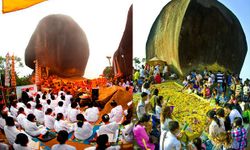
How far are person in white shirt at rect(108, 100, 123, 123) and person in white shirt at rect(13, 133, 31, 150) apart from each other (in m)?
1.33

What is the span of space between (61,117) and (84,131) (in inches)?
21.8

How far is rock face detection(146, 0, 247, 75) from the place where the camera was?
444cm

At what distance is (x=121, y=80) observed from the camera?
5695 mm

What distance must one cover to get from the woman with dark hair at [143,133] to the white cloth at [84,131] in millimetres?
1052

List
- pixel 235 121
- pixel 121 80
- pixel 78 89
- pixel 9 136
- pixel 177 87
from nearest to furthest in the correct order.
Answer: pixel 235 121 → pixel 177 87 → pixel 9 136 → pixel 121 80 → pixel 78 89

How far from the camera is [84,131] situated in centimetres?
563

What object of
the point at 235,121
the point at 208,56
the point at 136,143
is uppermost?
the point at 208,56

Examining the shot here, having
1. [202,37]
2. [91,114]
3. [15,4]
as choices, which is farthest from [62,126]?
[202,37]

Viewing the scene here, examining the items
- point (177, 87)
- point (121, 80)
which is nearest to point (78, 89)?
point (121, 80)

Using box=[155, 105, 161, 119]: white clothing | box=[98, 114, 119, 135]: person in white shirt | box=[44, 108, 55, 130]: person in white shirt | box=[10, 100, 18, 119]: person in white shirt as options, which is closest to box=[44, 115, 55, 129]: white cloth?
box=[44, 108, 55, 130]: person in white shirt

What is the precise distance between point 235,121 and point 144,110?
4.04ft

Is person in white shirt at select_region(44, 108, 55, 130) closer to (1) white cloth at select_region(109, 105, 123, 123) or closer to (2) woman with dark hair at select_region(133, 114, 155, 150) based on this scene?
(1) white cloth at select_region(109, 105, 123, 123)

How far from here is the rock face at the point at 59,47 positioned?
5.77 m

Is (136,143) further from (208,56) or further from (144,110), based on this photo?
(208,56)
